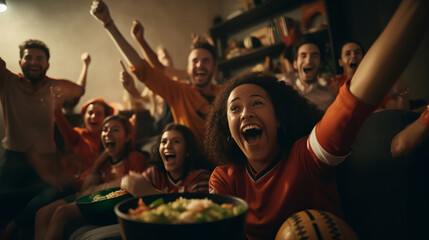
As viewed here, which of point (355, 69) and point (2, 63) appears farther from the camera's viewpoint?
point (2, 63)

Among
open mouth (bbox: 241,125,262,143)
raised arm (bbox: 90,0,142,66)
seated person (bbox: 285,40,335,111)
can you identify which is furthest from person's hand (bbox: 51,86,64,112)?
seated person (bbox: 285,40,335,111)

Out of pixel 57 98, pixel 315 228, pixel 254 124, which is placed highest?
pixel 57 98

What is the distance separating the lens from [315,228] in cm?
63

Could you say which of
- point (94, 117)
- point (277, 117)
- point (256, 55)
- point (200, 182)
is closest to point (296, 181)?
point (277, 117)

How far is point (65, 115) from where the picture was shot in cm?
142

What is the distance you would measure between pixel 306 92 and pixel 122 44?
1025 mm

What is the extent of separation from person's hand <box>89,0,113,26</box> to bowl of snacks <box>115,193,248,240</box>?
1.11m

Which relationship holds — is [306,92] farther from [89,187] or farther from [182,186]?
[89,187]

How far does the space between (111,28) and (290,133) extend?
1100 millimetres

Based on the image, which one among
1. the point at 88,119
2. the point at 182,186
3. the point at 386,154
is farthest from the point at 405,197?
the point at 88,119

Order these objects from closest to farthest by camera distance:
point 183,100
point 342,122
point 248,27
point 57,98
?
point 342,122
point 57,98
point 183,100
point 248,27

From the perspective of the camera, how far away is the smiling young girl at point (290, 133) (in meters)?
0.58

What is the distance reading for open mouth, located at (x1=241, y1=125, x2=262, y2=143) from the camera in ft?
2.81

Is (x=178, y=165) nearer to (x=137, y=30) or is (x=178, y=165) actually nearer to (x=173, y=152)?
(x=173, y=152)
